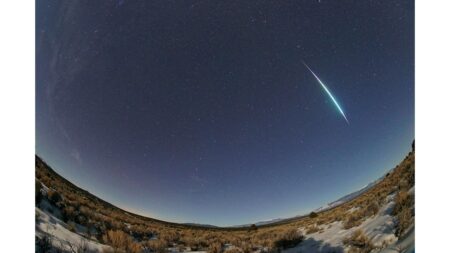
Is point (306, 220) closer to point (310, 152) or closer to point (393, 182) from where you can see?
point (310, 152)

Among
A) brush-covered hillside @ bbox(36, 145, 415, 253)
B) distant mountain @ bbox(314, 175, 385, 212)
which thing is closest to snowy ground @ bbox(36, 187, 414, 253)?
brush-covered hillside @ bbox(36, 145, 415, 253)

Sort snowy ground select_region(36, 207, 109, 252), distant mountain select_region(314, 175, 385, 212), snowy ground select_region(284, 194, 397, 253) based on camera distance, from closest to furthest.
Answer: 1. distant mountain select_region(314, 175, 385, 212)
2. snowy ground select_region(284, 194, 397, 253)
3. snowy ground select_region(36, 207, 109, 252)

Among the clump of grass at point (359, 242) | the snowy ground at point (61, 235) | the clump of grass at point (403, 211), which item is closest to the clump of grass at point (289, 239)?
the clump of grass at point (359, 242)

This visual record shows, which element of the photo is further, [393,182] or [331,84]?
[393,182]

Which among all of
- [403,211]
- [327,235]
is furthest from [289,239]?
[403,211]

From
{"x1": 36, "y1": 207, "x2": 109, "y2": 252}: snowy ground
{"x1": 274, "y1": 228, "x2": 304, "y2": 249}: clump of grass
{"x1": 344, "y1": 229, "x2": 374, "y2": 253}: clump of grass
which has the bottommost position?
{"x1": 344, "y1": 229, "x2": 374, "y2": 253}: clump of grass

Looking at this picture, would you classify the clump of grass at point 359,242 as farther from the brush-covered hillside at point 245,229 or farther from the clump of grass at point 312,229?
the clump of grass at point 312,229

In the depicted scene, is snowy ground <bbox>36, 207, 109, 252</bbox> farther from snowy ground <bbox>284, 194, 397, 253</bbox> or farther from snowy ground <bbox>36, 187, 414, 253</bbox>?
snowy ground <bbox>284, 194, 397, 253</bbox>

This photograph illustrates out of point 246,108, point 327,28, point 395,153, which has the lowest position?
point 395,153

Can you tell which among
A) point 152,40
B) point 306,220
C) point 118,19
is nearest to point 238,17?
point 152,40

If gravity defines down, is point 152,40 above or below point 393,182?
above

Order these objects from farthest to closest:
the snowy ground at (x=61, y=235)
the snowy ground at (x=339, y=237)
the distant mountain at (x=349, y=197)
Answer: the snowy ground at (x=61, y=235)
the snowy ground at (x=339, y=237)
the distant mountain at (x=349, y=197)
